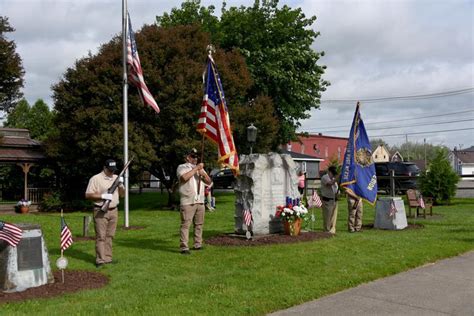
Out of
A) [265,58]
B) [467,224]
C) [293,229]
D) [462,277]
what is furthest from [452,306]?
[265,58]

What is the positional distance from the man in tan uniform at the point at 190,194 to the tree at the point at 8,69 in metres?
20.5

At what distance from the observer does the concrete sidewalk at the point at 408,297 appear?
6078 mm

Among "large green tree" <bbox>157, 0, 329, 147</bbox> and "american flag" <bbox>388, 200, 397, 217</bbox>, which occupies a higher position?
"large green tree" <bbox>157, 0, 329, 147</bbox>

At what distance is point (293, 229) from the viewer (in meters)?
12.1

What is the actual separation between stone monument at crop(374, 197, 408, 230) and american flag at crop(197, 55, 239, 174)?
5.23 m

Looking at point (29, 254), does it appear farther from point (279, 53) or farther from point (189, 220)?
point (279, 53)

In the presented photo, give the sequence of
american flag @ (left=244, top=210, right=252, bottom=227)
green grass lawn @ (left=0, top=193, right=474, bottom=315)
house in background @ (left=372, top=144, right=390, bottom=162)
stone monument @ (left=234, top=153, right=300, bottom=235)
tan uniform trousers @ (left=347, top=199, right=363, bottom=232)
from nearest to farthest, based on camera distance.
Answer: green grass lawn @ (left=0, top=193, right=474, bottom=315)
american flag @ (left=244, top=210, right=252, bottom=227)
stone monument @ (left=234, top=153, right=300, bottom=235)
tan uniform trousers @ (left=347, top=199, right=363, bottom=232)
house in background @ (left=372, top=144, right=390, bottom=162)

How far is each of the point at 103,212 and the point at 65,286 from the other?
72.4 inches

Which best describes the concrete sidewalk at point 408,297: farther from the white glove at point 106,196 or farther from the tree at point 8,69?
the tree at point 8,69

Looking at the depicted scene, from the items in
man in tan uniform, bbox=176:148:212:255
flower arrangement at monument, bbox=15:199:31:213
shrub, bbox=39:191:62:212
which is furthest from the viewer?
shrub, bbox=39:191:62:212

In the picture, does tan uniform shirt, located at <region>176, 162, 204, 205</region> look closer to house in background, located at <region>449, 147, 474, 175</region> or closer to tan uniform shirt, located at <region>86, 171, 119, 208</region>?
tan uniform shirt, located at <region>86, 171, 119, 208</region>

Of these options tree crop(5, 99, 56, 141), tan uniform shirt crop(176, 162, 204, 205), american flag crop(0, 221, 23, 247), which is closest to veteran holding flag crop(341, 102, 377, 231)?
tan uniform shirt crop(176, 162, 204, 205)

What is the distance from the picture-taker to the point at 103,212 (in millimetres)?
8930

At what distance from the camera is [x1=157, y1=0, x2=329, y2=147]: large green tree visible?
31.3 meters
